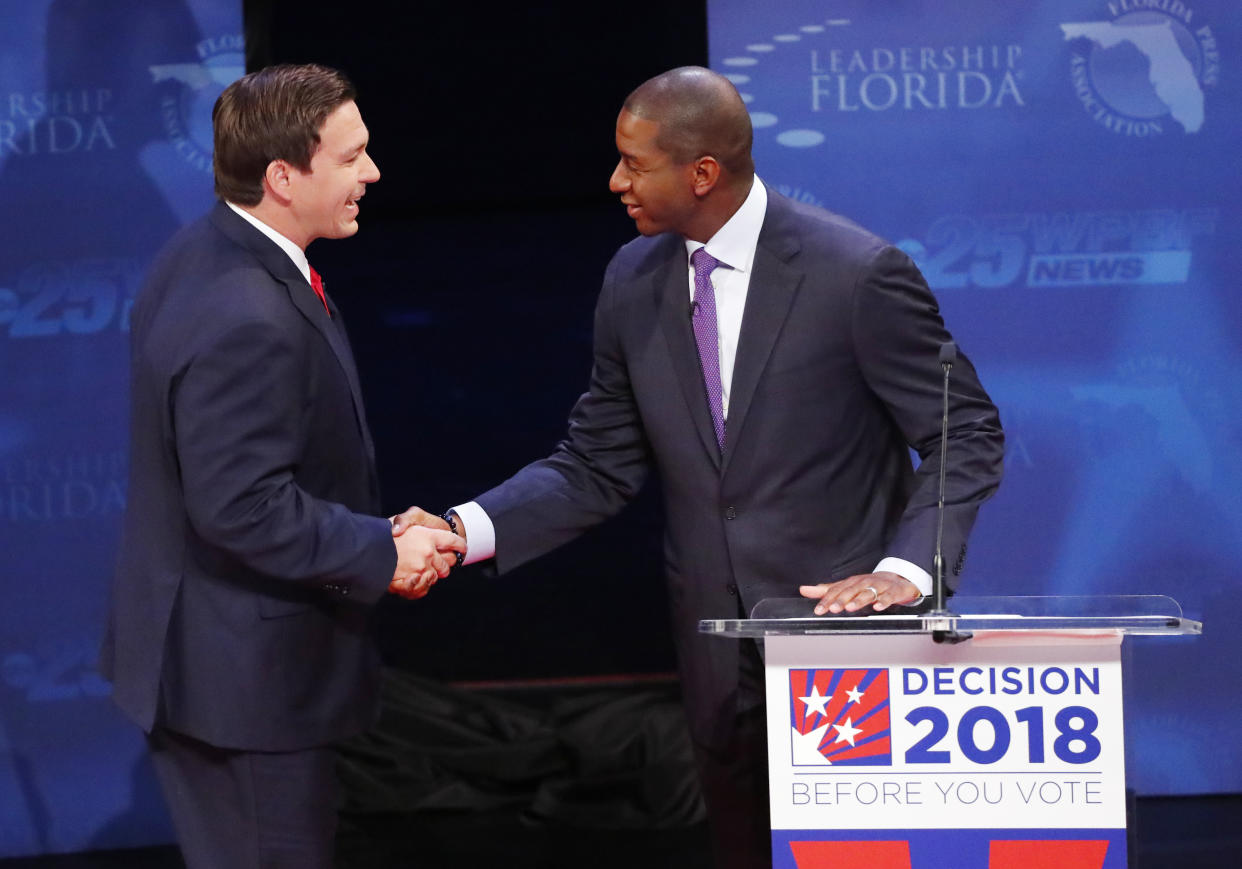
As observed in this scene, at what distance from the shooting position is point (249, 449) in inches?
94.2

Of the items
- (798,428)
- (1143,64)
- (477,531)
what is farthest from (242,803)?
(1143,64)

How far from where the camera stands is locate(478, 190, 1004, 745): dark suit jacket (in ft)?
8.85

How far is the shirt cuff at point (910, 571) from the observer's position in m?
2.42

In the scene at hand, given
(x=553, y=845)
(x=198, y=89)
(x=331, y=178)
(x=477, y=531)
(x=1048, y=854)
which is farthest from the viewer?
(x=553, y=845)

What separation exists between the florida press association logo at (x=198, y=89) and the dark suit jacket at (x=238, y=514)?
164cm

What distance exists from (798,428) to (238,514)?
3.22 feet

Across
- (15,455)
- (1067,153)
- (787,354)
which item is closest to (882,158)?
(1067,153)

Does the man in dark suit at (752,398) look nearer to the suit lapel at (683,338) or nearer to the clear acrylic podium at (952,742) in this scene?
the suit lapel at (683,338)

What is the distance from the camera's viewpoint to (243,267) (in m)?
2.48

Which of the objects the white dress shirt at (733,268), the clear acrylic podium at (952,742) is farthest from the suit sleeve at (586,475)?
the clear acrylic podium at (952,742)

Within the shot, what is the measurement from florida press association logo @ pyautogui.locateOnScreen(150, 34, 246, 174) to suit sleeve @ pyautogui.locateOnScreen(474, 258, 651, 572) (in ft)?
5.21

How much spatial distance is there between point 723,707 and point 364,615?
2.22ft

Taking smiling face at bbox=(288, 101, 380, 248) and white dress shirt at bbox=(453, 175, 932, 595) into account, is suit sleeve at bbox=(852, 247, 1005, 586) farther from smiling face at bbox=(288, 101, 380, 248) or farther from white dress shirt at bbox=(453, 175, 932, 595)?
smiling face at bbox=(288, 101, 380, 248)

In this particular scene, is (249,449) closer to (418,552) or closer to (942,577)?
(418,552)
